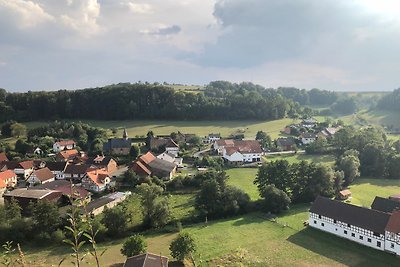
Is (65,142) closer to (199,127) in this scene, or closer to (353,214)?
(199,127)

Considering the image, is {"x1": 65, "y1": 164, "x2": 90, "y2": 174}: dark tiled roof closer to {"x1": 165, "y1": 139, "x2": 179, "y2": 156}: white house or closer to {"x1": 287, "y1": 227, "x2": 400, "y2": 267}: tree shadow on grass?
{"x1": 165, "y1": 139, "x2": 179, "y2": 156}: white house

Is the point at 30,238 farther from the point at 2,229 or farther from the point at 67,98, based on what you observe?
the point at 67,98

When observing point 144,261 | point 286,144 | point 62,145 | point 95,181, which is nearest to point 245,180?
point 95,181

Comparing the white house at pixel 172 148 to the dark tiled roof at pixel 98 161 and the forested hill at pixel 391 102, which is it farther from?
the forested hill at pixel 391 102

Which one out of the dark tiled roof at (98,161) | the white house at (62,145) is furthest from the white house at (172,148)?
the white house at (62,145)

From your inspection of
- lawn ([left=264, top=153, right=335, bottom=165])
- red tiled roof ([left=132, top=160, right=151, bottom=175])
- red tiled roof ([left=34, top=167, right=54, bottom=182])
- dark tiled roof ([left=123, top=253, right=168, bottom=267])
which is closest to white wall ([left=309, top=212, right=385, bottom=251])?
dark tiled roof ([left=123, top=253, right=168, bottom=267])
